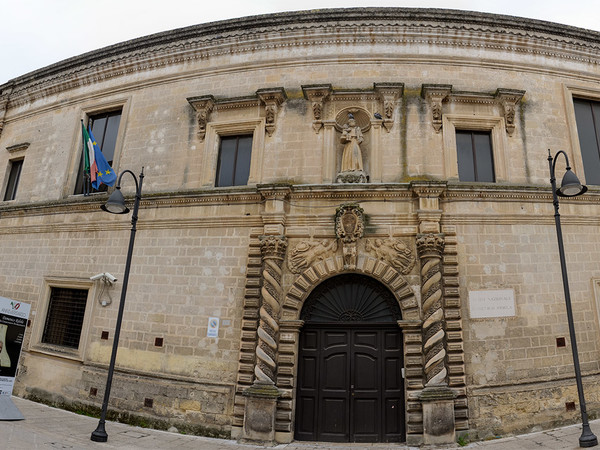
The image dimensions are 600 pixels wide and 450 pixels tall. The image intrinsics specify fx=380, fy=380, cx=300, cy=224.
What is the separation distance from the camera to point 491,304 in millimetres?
8828

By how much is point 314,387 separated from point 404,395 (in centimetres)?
202

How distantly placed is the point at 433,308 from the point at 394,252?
60.0 inches

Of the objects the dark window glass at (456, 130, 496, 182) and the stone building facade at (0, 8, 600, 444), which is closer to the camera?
the stone building facade at (0, 8, 600, 444)

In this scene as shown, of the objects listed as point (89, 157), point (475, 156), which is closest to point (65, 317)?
point (89, 157)

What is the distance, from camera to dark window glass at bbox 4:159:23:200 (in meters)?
14.2

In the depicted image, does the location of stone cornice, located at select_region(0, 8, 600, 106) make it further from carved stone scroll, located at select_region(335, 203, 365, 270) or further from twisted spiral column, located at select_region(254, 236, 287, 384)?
twisted spiral column, located at select_region(254, 236, 287, 384)

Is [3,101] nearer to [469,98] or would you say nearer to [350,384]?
[350,384]

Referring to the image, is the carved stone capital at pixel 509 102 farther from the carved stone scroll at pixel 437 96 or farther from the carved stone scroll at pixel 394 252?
the carved stone scroll at pixel 394 252

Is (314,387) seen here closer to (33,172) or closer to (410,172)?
(410,172)

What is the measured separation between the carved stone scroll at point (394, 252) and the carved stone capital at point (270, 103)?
4.18 m

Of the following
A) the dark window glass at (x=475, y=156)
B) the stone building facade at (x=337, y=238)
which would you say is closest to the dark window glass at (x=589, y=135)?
the stone building facade at (x=337, y=238)

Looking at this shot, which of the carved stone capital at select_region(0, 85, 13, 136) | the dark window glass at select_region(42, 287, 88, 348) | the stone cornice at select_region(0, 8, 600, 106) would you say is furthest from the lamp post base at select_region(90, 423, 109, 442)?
the carved stone capital at select_region(0, 85, 13, 136)

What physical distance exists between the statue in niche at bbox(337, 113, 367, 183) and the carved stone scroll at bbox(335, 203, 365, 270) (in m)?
0.83

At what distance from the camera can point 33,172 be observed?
44.0 feet
